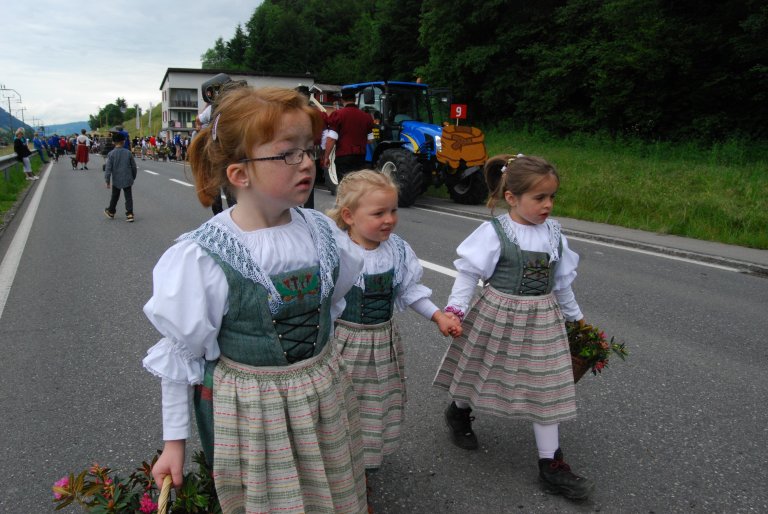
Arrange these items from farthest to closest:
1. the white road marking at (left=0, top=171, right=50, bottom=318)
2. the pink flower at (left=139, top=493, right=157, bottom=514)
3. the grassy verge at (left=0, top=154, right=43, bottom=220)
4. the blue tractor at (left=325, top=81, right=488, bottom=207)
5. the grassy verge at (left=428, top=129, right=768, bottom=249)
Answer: the grassy verge at (left=0, top=154, right=43, bottom=220), the blue tractor at (left=325, top=81, right=488, bottom=207), the grassy verge at (left=428, top=129, right=768, bottom=249), the white road marking at (left=0, top=171, right=50, bottom=318), the pink flower at (left=139, top=493, right=157, bottom=514)

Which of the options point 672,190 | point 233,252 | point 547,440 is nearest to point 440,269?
point 547,440

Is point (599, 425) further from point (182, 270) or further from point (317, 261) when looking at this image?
point (182, 270)

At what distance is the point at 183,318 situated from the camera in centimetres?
152

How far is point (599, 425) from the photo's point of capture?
3236 millimetres

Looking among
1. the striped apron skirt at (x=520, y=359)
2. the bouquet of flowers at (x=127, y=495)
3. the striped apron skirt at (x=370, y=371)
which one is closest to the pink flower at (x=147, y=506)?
the bouquet of flowers at (x=127, y=495)

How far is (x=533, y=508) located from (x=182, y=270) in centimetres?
185

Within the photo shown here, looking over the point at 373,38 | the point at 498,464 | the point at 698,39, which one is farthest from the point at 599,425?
the point at 373,38

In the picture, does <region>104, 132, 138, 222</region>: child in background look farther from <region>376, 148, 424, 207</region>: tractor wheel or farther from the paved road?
<region>376, 148, 424, 207</region>: tractor wheel

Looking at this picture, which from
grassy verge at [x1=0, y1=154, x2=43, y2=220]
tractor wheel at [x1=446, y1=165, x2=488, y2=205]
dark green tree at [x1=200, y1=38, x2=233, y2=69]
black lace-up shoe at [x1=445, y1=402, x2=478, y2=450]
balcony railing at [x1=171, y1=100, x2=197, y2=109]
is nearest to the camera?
black lace-up shoe at [x1=445, y1=402, x2=478, y2=450]

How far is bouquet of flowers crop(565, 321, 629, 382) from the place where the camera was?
8.96 feet

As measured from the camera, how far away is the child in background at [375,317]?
96.1 inches

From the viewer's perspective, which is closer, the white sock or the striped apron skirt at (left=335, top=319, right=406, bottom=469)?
the striped apron skirt at (left=335, top=319, right=406, bottom=469)

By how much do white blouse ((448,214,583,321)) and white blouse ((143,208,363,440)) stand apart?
1196 mm

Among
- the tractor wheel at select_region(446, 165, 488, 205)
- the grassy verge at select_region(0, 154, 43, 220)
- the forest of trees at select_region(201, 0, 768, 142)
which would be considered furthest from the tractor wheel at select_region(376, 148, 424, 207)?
the forest of trees at select_region(201, 0, 768, 142)
